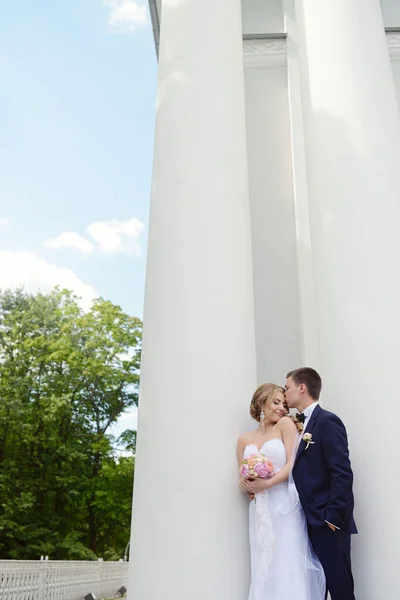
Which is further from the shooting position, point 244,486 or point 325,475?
point 244,486

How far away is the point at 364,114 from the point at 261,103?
922 cm

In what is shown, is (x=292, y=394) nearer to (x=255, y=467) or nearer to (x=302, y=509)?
(x=255, y=467)

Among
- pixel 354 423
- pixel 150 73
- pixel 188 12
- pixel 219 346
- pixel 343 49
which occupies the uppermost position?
pixel 150 73

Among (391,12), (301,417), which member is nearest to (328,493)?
(301,417)

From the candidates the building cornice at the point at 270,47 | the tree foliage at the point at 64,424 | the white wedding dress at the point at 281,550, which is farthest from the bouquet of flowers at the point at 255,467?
the tree foliage at the point at 64,424

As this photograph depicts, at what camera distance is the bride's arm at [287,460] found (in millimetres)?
7383

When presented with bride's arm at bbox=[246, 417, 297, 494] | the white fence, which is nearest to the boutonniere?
bride's arm at bbox=[246, 417, 297, 494]

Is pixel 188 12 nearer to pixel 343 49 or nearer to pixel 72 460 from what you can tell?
pixel 343 49

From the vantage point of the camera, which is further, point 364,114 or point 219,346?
point 364,114

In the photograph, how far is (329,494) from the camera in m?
6.98

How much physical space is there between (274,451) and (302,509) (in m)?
0.83

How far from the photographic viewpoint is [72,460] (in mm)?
60438

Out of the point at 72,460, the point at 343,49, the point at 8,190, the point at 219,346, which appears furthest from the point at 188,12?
the point at 8,190

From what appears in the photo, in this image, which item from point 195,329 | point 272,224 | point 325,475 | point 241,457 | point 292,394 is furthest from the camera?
point 272,224
